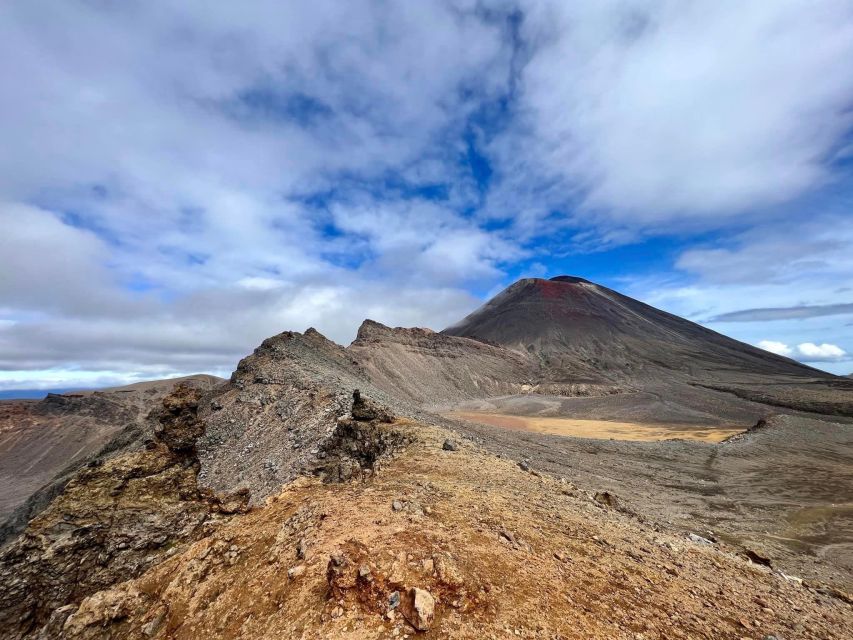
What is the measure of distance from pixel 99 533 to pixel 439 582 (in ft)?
17.9

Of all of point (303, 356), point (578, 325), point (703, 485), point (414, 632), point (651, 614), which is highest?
point (578, 325)

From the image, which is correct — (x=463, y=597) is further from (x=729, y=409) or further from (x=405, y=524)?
(x=729, y=409)

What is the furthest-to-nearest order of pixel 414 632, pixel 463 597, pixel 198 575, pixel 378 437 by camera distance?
1. pixel 378 437
2. pixel 198 575
3. pixel 463 597
4. pixel 414 632

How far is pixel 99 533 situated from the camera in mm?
6430

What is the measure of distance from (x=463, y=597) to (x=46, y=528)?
632cm

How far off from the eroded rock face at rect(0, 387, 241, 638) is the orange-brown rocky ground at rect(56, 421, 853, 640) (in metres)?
0.59

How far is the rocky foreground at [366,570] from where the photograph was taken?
4.30 meters

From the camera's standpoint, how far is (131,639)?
484 cm

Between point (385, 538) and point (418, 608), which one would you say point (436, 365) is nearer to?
point (385, 538)

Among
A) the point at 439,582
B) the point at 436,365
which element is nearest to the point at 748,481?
the point at 439,582

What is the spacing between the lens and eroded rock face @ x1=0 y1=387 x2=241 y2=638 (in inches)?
225

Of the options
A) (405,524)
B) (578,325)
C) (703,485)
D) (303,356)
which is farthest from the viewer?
(578,325)

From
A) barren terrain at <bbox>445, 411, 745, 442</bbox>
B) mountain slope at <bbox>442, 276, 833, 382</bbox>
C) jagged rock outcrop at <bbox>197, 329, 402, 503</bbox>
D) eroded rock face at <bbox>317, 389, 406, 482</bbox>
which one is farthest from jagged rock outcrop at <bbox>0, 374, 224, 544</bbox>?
mountain slope at <bbox>442, 276, 833, 382</bbox>


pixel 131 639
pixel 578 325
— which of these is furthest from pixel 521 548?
pixel 578 325
